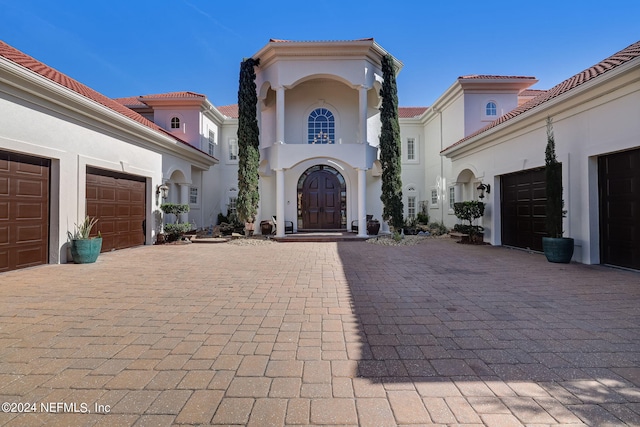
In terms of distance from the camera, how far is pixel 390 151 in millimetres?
12844

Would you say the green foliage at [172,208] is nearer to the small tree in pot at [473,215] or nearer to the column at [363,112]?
the column at [363,112]

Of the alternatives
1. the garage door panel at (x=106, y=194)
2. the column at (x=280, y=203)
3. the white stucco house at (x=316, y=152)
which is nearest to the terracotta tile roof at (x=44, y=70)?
the white stucco house at (x=316, y=152)

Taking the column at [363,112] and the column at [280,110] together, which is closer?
the column at [280,110]

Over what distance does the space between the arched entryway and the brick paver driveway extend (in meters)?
9.42

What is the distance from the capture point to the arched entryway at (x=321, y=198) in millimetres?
15047

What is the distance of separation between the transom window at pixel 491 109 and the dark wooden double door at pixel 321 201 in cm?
828

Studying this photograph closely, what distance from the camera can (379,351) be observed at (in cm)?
285

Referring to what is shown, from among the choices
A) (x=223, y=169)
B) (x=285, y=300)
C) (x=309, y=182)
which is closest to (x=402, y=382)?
(x=285, y=300)

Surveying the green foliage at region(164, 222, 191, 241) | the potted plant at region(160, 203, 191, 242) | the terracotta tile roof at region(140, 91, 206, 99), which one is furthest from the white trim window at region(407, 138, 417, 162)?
the green foliage at region(164, 222, 191, 241)

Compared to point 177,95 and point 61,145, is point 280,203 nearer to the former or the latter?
point 61,145

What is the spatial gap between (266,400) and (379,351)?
117 centimetres

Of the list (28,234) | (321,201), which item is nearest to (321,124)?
(321,201)

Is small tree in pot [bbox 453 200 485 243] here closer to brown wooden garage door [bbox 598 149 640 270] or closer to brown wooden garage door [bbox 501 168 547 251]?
brown wooden garage door [bbox 501 168 547 251]

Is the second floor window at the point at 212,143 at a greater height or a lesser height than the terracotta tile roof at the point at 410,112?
lesser
